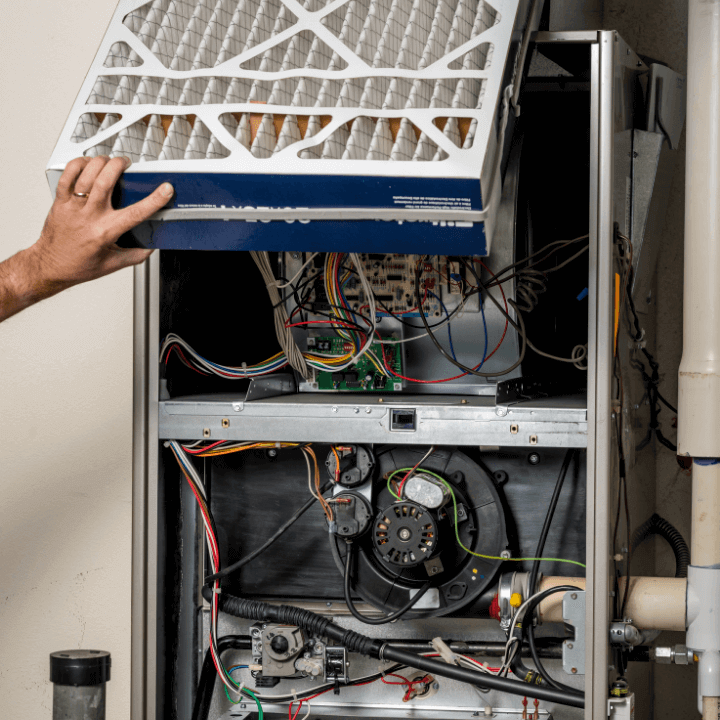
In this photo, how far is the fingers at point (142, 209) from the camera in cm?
117

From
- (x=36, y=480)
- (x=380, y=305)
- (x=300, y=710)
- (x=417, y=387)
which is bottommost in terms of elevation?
(x=300, y=710)

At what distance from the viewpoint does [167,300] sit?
5.25 ft

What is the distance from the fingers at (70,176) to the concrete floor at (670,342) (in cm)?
156

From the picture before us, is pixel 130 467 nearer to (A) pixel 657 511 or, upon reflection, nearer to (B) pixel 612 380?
(B) pixel 612 380

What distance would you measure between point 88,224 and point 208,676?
0.90m

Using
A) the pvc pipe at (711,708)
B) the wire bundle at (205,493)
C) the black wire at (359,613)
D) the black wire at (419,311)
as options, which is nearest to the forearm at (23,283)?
the wire bundle at (205,493)

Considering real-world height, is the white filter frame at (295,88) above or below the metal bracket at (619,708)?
above

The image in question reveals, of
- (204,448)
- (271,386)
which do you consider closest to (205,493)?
(204,448)

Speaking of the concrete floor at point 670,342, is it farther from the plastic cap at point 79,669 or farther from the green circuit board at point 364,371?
the plastic cap at point 79,669

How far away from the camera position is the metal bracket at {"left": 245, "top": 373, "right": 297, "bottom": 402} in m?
1.57

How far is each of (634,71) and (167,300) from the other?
926 mm

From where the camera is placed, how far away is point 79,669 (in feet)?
4.43

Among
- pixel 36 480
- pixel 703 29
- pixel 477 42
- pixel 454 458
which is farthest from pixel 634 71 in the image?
pixel 36 480

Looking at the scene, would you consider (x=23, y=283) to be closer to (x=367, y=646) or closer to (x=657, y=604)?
(x=367, y=646)
